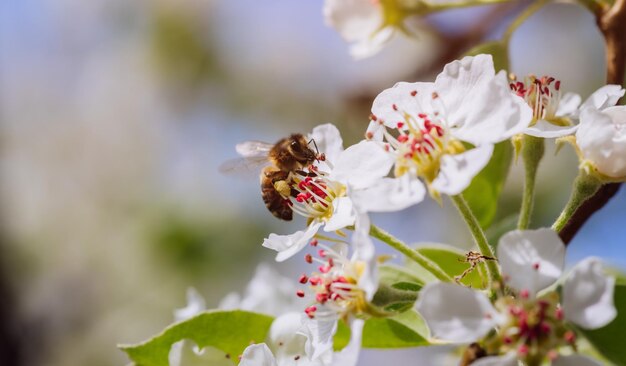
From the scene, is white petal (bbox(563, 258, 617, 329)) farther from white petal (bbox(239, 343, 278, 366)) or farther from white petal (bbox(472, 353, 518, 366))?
white petal (bbox(239, 343, 278, 366))

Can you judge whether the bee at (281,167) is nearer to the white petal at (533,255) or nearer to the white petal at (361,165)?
the white petal at (361,165)

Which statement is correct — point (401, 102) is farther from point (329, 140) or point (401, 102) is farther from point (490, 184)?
point (490, 184)

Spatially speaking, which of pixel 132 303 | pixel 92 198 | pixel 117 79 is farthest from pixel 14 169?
pixel 132 303

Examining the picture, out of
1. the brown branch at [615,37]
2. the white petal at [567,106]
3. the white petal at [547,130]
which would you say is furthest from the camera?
the brown branch at [615,37]

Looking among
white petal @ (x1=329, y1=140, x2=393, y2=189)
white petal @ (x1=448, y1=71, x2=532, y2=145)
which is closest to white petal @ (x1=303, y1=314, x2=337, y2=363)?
white petal @ (x1=329, y1=140, x2=393, y2=189)

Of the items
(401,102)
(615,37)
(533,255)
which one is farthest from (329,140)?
(615,37)

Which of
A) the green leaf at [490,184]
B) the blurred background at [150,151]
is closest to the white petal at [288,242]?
the green leaf at [490,184]

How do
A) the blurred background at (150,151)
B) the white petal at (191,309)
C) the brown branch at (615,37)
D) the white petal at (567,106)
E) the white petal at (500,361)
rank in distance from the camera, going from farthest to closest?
the blurred background at (150,151), the white petal at (191,309), the brown branch at (615,37), the white petal at (567,106), the white petal at (500,361)
